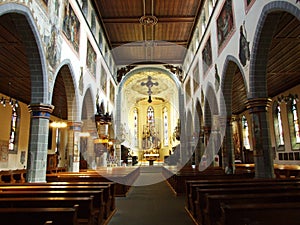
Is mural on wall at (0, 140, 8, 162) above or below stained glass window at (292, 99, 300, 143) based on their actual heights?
below

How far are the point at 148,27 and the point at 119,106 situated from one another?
9954mm

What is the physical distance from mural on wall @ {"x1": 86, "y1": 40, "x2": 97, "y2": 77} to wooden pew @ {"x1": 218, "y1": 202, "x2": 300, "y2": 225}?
1301 centimetres

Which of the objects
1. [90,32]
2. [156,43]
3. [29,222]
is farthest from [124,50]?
[29,222]

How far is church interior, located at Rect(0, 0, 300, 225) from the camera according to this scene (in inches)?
208

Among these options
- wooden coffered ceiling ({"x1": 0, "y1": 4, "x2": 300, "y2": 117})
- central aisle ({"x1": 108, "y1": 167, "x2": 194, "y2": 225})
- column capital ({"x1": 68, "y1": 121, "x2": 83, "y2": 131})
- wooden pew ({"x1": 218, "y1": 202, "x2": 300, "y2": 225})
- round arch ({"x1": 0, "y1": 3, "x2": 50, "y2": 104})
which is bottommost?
central aisle ({"x1": 108, "y1": 167, "x2": 194, "y2": 225})

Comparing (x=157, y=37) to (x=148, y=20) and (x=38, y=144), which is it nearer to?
(x=148, y=20)

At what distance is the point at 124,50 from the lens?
23.5 m

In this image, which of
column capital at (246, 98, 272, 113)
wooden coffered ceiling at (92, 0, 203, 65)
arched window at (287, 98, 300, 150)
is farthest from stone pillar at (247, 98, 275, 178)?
arched window at (287, 98, 300, 150)

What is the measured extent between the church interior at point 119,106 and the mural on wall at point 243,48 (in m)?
0.08

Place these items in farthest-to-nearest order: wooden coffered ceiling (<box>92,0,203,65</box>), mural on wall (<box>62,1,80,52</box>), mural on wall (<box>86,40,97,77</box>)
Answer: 1. wooden coffered ceiling (<box>92,0,203,65</box>)
2. mural on wall (<box>86,40,97,77</box>)
3. mural on wall (<box>62,1,80,52</box>)

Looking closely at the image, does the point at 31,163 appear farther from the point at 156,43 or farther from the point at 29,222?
the point at 156,43

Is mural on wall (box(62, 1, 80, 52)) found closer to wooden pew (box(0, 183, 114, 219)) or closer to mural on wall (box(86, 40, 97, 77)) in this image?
mural on wall (box(86, 40, 97, 77))

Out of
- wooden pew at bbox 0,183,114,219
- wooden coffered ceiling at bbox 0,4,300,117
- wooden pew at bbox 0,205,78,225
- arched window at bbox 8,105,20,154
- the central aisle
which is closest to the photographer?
wooden pew at bbox 0,205,78,225

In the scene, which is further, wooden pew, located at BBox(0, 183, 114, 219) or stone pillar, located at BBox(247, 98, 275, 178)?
stone pillar, located at BBox(247, 98, 275, 178)
